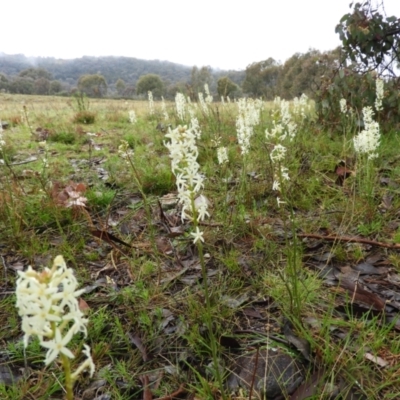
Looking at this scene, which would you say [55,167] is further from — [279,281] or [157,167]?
[279,281]

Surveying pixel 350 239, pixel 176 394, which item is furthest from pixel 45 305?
pixel 350 239

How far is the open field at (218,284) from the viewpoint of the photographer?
1.63 metres

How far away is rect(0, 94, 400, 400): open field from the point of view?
5.36ft

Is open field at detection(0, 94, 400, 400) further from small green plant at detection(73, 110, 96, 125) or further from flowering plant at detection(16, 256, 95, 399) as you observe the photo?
small green plant at detection(73, 110, 96, 125)

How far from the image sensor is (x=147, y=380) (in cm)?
171

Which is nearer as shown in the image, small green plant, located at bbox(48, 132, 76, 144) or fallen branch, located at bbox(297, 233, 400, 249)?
fallen branch, located at bbox(297, 233, 400, 249)

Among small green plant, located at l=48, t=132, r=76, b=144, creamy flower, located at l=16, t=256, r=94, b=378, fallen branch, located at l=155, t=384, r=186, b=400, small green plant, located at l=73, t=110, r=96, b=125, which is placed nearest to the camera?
creamy flower, located at l=16, t=256, r=94, b=378

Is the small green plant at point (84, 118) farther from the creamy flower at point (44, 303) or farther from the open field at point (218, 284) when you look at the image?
the creamy flower at point (44, 303)

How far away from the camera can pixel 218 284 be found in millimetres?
2330

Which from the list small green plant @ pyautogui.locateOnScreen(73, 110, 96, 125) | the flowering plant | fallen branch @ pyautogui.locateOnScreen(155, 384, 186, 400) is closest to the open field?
fallen branch @ pyautogui.locateOnScreen(155, 384, 186, 400)

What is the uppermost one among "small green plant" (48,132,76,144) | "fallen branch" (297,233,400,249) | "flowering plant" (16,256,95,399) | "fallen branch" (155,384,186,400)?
"flowering plant" (16,256,95,399)

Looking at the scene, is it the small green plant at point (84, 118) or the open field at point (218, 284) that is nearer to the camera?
the open field at point (218, 284)

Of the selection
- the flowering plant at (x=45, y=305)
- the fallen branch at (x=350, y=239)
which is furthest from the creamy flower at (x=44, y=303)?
the fallen branch at (x=350, y=239)

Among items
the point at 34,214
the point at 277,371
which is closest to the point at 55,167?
the point at 34,214
